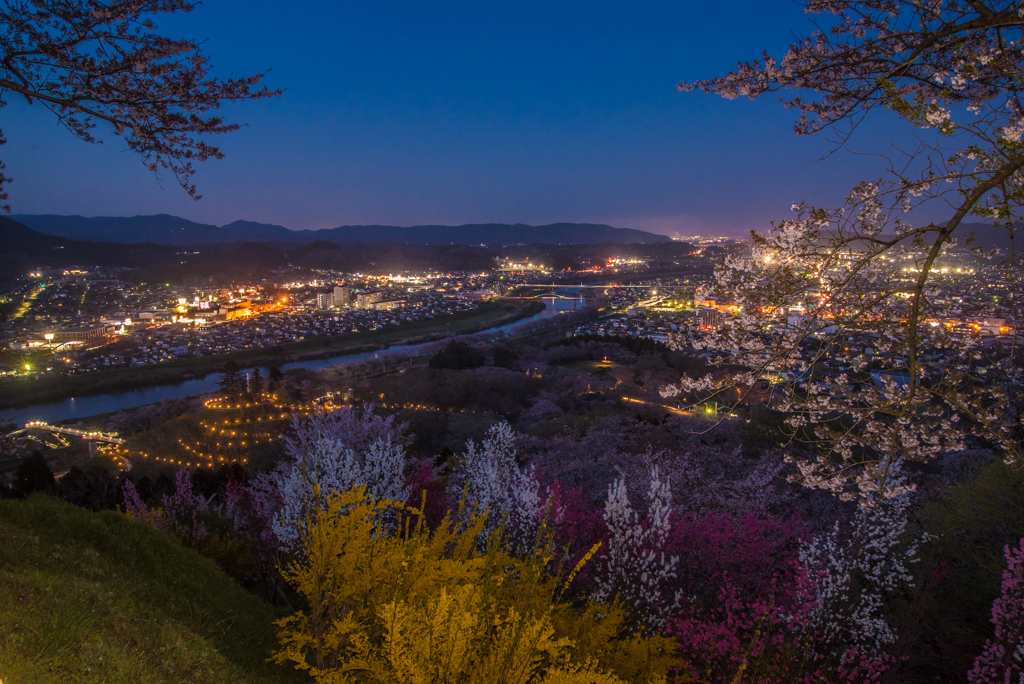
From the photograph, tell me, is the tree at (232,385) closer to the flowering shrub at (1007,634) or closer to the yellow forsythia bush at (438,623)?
the yellow forsythia bush at (438,623)

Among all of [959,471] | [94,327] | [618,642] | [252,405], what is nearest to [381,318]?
[94,327]

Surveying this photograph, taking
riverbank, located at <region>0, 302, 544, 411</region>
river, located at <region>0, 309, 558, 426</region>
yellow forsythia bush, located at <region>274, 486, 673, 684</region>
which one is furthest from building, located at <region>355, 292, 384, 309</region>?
yellow forsythia bush, located at <region>274, 486, 673, 684</region>

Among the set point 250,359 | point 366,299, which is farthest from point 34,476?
point 366,299

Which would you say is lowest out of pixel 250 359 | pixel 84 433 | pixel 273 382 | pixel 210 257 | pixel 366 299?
pixel 84 433

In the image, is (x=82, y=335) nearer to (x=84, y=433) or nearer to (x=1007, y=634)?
(x=84, y=433)

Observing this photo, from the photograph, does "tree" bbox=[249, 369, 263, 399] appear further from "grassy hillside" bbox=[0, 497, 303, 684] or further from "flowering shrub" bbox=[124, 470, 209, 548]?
"grassy hillside" bbox=[0, 497, 303, 684]

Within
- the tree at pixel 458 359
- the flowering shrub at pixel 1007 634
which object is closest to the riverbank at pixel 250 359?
the tree at pixel 458 359

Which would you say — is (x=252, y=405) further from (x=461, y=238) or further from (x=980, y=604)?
(x=461, y=238)
